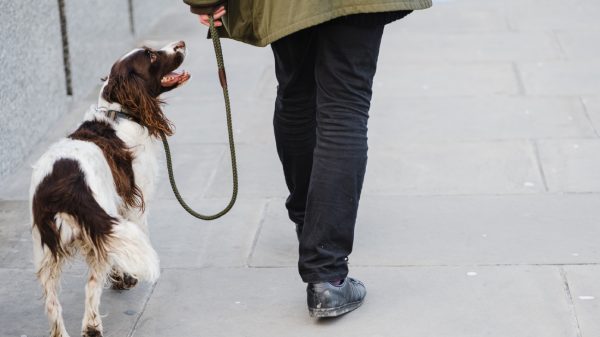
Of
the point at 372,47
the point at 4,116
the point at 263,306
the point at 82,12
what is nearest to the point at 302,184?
the point at 263,306

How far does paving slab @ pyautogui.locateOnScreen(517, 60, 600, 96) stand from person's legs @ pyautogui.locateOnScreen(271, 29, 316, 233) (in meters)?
3.09

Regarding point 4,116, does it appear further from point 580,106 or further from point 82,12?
point 580,106

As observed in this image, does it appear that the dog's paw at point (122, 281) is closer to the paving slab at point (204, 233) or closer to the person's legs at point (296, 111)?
the paving slab at point (204, 233)

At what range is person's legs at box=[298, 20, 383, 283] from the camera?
3904 millimetres

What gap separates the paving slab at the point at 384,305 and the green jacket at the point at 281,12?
1092mm

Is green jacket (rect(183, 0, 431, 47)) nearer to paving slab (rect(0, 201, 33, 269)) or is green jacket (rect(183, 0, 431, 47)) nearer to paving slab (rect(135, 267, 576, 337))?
paving slab (rect(135, 267, 576, 337))

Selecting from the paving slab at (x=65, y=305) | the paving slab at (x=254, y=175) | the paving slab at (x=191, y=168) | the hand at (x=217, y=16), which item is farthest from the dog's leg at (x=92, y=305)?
the paving slab at (x=254, y=175)

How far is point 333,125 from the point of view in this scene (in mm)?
3992

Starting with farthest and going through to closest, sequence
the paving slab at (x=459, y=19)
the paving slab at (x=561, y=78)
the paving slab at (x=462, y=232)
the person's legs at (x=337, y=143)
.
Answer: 1. the paving slab at (x=459, y=19)
2. the paving slab at (x=561, y=78)
3. the paving slab at (x=462, y=232)
4. the person's legs at (x=337, y=143)

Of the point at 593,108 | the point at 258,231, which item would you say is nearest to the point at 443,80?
the point at 593,108

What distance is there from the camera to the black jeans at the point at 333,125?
12.8 ft

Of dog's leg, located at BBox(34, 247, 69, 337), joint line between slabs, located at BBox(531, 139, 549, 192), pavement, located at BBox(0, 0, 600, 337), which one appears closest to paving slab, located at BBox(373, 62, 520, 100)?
pavement, located at BBox(0, 0, 600, 337)

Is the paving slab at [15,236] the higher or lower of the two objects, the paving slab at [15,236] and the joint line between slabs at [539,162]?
the higher

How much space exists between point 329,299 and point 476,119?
2.94 m
